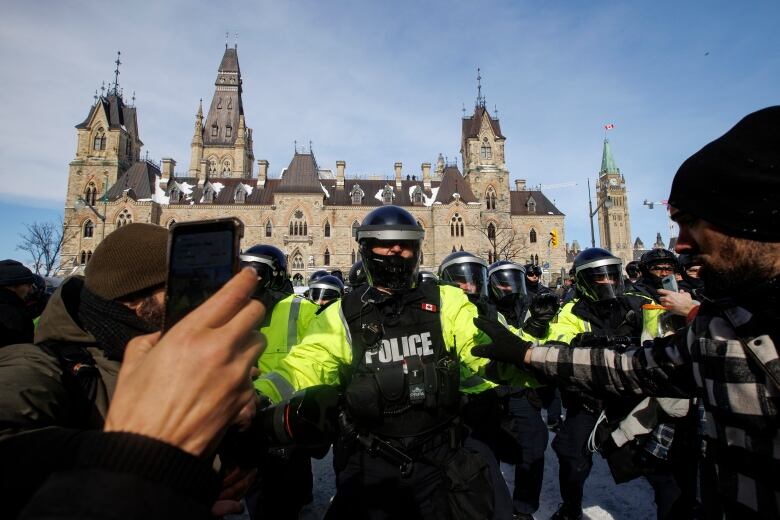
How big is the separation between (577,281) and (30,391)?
15.6 feet

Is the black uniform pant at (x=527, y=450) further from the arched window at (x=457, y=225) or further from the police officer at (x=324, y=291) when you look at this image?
the arched window at (x=457, y=225)

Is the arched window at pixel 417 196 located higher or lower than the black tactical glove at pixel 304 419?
higher

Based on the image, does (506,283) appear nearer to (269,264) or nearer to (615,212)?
(269,264)

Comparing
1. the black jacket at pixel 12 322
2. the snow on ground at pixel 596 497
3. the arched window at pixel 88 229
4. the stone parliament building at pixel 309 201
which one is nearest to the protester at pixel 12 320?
the black jacket at pixel 12 322

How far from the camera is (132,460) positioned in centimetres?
65

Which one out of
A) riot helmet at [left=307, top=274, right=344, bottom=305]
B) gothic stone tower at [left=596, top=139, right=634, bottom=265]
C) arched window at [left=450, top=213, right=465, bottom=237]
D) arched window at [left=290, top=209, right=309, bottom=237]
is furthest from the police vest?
gothic stone tower at [left=596, top=139, right=634, bottom=265]

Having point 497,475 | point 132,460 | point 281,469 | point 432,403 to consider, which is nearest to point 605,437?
point 497,475

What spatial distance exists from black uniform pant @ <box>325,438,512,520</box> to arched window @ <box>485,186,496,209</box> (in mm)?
45819

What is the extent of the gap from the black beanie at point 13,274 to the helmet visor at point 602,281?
22.6 feet

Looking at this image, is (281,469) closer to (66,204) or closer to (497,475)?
(497,475)

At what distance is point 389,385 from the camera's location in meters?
2.56

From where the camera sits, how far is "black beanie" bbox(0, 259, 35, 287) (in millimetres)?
5109

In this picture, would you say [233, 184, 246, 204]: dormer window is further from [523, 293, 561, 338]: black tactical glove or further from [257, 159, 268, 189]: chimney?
[523, 293, 561, 338]: black tactical glove

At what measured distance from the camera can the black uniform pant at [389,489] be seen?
2455mm
